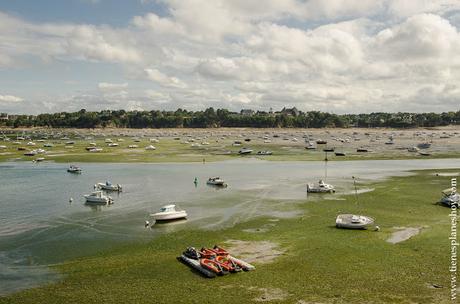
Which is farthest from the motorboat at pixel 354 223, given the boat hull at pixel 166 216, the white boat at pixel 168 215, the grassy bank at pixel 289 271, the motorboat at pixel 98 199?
the motorboat at pixel 98 199

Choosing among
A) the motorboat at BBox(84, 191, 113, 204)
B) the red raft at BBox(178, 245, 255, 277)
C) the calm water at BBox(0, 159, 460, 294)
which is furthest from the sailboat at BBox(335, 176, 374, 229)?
the motorboat at BBox(84, 191, 113, 204)

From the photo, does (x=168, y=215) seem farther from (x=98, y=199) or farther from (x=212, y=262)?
(x=212, y=262)

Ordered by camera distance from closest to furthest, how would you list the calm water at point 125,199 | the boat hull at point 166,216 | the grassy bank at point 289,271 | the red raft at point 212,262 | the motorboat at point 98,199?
1. the grassy bank at point 289,271
2. the red raft at point 212,262
3. the calm water at point 125,199
4. the boat hull at point 166,216
5. the motorboat at point 98,199

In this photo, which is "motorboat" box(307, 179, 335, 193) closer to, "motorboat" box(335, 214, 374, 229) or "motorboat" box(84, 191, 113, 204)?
"motorboat" box(335, 214, 374, 229)

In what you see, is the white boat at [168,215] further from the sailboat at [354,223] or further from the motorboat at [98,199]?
the sailboat at [354,223]

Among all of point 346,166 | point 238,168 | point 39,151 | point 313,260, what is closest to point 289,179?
point 238,168

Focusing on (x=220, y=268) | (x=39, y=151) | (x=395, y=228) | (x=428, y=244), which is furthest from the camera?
(x=39, y=151)

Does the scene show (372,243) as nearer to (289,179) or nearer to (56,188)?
(289,179)
